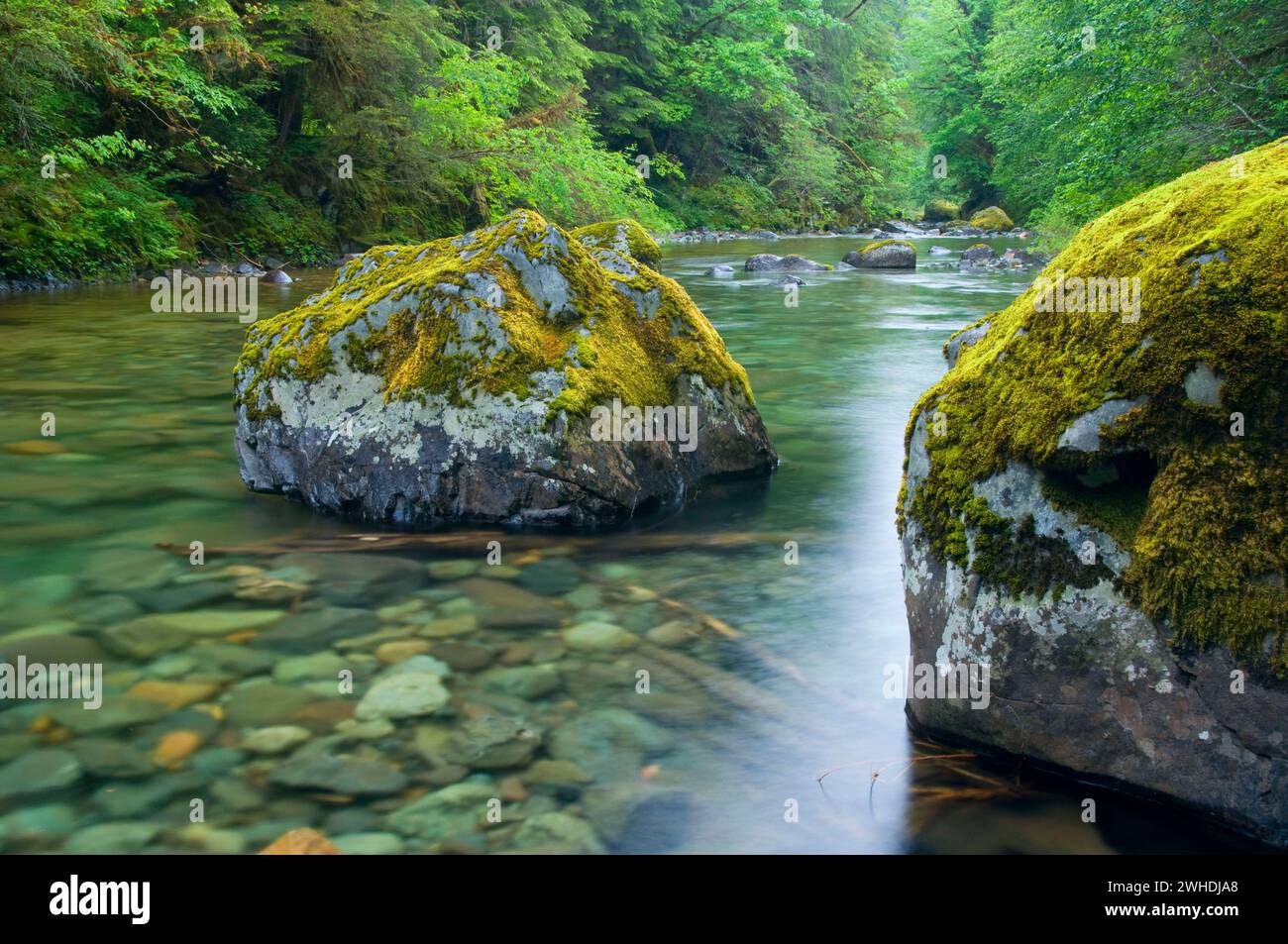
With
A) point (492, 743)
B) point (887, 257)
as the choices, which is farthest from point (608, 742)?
point (887, 257)

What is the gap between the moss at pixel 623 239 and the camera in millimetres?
11703

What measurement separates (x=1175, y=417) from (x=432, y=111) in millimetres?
20392

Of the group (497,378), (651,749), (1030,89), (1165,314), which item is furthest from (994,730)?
(1030,89)

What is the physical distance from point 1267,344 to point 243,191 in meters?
20.6

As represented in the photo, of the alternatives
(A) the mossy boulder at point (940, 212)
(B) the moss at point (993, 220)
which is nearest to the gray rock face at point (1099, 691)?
(B) the moss at point (993, 220)

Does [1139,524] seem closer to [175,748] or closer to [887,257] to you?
[175,748]

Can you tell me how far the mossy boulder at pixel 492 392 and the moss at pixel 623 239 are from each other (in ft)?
18.1

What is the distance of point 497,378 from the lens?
17.3 feet

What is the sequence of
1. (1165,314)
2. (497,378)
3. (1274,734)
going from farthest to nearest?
(497,378) → (1165,314) → (1274,734)

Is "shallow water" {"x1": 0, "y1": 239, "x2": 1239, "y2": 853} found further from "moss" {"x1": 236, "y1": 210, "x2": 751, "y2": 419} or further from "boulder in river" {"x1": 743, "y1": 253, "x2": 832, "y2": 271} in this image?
"boulder in river" {"x1": 743, "y1": 253, "x2": 832, "y2": 271}

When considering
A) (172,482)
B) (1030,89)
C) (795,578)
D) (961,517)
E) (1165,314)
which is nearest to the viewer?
(1165,314)

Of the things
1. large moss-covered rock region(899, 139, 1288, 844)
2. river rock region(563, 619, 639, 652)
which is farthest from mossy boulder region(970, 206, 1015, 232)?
river rock region(563, 619, 639, 652)

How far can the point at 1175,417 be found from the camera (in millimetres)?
2953
